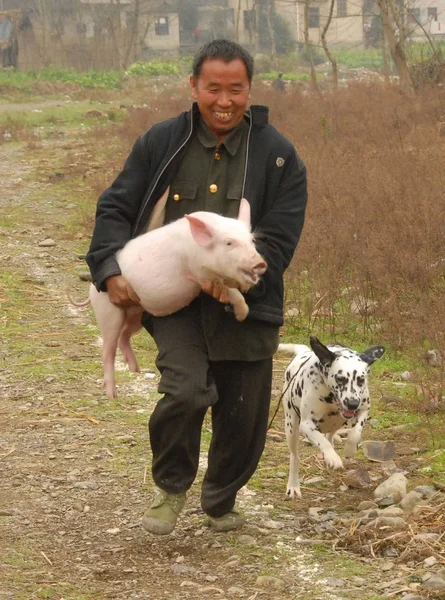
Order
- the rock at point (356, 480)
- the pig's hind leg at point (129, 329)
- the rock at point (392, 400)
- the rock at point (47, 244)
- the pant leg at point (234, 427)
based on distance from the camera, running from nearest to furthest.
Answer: the pant leg at point (234, 427) < the pig's hind leg at point (129, 329) < the rock at point (356, 480) < the rock at point (392, 400) < the rock at point (47, 244)

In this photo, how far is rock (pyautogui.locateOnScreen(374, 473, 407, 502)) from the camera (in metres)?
5.41

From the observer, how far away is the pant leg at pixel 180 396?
4.64 metres

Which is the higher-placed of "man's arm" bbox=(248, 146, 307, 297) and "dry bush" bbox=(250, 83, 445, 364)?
"man's arm" bbox=(248, 146, 307, 297)

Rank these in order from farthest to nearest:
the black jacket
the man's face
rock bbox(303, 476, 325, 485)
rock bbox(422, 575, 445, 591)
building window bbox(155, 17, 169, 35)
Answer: building window bbox(155, 17, 169, 35), rock bbox(303, 476, 325, 485), the black jacket, the man's face, rock bbox(422, 575, 445, 591)

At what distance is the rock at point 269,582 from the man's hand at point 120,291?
46.8 inches

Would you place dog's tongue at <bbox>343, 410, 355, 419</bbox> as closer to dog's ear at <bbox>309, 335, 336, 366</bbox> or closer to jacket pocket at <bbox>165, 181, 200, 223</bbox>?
dog's ear at <bbox>309, 335, 336, 366</bbox>

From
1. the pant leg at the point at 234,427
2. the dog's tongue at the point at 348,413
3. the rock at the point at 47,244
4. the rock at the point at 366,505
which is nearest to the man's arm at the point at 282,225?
the pant leg at the point at 234,427

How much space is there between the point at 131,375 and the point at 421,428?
2.13m

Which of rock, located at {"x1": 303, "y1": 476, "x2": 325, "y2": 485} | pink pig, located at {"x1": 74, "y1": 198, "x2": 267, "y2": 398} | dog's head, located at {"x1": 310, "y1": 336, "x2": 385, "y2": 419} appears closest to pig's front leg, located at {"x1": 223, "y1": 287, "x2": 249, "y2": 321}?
pink pig, located at {"x1": 74, "y1": 198, "x2": 267, "y2": 398}

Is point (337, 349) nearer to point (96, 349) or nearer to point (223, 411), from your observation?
point (223, 411)

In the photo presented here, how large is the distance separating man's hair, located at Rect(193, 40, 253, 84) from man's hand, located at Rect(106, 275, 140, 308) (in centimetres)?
86

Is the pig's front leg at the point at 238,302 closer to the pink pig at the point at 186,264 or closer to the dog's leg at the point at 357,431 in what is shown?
the pink pig at the point at 186,264

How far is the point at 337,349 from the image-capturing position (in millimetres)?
5547

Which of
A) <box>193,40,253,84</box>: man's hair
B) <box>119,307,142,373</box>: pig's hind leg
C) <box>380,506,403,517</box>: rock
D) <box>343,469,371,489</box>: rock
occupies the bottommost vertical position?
<box>343,469,371,489</box>: rock
